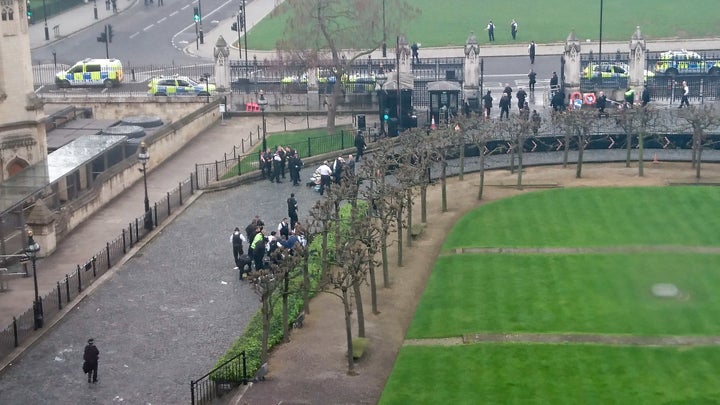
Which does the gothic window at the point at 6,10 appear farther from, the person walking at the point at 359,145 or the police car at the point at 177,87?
the police car at the point at 177,87

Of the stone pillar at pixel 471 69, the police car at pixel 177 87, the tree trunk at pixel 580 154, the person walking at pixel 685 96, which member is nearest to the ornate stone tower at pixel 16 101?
the police car at pixel 177 87

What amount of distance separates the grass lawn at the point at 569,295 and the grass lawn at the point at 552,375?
57.1 inches

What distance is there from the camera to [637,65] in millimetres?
66625

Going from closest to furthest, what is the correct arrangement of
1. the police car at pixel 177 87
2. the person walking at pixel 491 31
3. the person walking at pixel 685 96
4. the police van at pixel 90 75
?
the person walking at pixel 685 96
the police car at pixel 177 87
the police van at pixel 90 75
the person walking at pixel 491 31

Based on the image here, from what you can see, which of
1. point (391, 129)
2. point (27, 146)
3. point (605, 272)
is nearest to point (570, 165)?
point (391, 129)

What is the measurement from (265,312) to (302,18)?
34923 millimetres

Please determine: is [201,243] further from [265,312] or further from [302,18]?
[302,18]

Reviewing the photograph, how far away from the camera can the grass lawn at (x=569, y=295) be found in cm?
3609

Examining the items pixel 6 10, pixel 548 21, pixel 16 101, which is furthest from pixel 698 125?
pixel 548 21

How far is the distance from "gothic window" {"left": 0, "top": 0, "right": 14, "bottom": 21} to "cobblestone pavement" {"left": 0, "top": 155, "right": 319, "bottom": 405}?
11924mm

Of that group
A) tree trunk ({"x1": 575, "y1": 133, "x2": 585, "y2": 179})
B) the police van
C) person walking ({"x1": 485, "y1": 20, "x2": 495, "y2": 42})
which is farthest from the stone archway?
person walking ({"x1": 485, "y1": 20, "x2": 495, "y2": 42})

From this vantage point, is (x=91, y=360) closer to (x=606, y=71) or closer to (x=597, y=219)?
Answer: (x=597, y=219)

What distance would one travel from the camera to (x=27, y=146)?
54500 mm

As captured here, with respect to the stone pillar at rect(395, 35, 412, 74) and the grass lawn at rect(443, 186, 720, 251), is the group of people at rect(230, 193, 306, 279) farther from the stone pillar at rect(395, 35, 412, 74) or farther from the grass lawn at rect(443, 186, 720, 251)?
the stone pillar at rect(395, 35, 412, 74)
